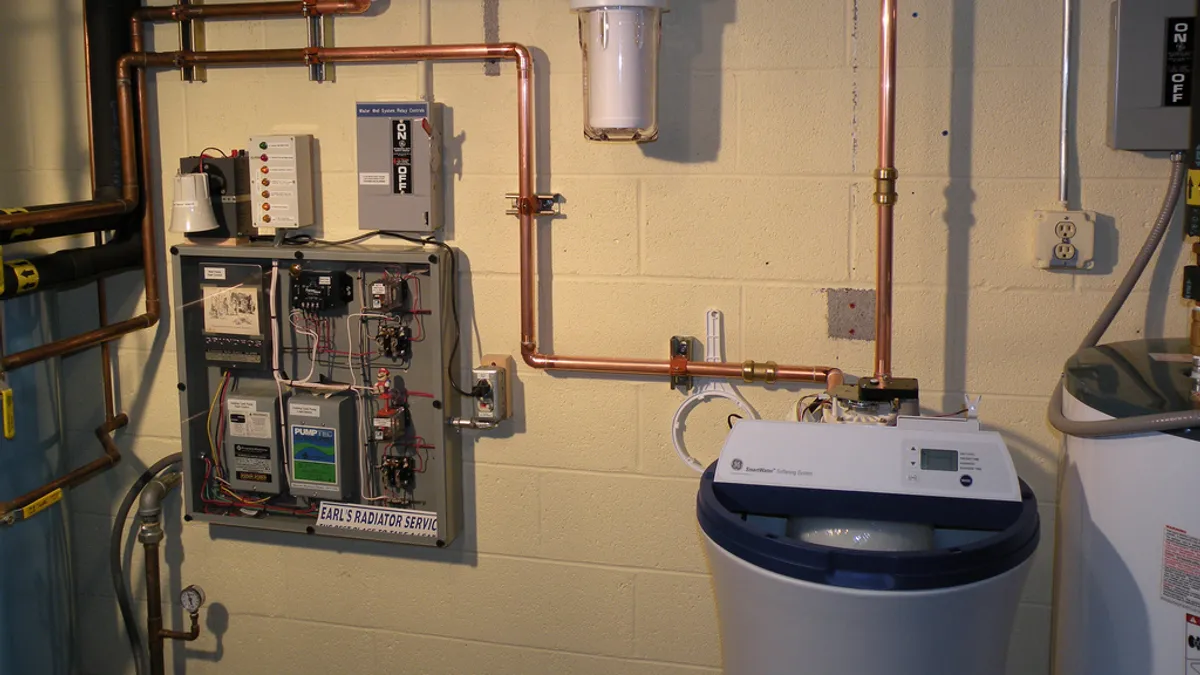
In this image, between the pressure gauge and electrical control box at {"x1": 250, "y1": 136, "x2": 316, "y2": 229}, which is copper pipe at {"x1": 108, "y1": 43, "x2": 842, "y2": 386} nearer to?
electrical control box at {"x1": 250, "y1": 136, "x2": 316, "y2": 229}

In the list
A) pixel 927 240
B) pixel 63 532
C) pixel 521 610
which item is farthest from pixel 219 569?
pixel 927 240

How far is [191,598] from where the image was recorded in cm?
271

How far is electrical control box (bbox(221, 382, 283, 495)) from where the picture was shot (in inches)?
98.6

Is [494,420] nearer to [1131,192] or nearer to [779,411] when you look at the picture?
[779,411]

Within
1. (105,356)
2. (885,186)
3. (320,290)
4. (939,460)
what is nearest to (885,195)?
(885,186)

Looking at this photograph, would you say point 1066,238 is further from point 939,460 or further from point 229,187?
point 229,187

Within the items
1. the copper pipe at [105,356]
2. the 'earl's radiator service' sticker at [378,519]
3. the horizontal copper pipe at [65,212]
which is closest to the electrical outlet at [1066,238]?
the 'earl's radiator service' sticker at [378,519]

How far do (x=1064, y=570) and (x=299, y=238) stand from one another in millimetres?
1686

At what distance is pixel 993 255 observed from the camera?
87.2 inches

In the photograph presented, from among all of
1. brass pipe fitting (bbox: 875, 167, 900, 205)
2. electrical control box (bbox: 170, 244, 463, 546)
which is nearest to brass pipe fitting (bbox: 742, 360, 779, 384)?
brass pipe fitting (bbox: 875, 167, 900, 205)

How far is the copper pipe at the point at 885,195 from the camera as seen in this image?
2115mm

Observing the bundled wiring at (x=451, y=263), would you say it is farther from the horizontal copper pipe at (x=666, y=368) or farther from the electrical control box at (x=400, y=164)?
the horizontal copper pipe at (x=666, y=368)

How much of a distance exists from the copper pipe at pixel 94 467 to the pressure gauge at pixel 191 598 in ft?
1.15

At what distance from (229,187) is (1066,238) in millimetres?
1725
